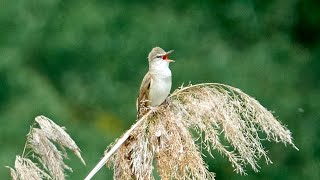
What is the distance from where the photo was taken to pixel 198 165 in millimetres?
2975

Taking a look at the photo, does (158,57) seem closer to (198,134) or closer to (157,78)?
(157,78)

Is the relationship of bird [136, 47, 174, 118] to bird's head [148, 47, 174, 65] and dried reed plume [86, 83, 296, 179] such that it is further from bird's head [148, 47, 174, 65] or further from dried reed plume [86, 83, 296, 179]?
dried reed plume [86, 83, 296, 179]

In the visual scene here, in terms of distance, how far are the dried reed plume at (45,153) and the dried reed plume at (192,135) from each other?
8.2 inches

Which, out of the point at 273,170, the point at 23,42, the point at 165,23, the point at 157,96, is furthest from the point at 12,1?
the point at 157,96

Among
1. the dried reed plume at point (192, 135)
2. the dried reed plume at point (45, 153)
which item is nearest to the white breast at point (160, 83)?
the dried reed plume at point (192, 135)

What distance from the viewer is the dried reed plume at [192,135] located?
301 cm

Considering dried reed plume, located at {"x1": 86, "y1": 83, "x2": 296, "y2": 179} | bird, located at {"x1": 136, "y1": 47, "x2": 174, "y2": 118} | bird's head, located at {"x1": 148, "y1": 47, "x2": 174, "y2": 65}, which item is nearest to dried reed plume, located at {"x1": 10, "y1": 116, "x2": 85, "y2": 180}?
dried reed plume, located at {"x1": 86, "y1": 83, "x2": 296, "y2": 179}

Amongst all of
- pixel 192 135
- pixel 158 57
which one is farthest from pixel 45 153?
pixel 158 57

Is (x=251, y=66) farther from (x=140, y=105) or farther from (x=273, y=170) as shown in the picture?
(x=140, y=105)

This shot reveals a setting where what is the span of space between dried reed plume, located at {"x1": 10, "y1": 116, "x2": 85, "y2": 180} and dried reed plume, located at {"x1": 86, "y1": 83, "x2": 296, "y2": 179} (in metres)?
0.21

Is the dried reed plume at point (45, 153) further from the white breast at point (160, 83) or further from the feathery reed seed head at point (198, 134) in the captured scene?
the white breast at point (160, 83)

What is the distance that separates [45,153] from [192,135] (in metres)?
0.53

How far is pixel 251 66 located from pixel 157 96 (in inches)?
142

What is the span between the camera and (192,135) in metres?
3.14
